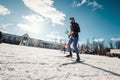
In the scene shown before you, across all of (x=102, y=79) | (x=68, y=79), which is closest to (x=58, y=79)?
(x=68, y=79)

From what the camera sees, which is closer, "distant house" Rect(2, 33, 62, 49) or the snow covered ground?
the snow covered ground

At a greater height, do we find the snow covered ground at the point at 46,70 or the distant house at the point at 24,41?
the distant house at the point at 24,41

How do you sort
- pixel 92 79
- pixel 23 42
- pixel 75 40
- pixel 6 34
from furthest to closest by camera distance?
pixel 6 34
pixel 23 42
pixel 75 40
pixel 92 79

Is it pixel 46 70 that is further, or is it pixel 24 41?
pixel 24 41

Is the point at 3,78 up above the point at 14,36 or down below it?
below

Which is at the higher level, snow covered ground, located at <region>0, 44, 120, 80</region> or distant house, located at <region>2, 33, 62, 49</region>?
distant house, located at <region>2, 33, 62, 49</region>

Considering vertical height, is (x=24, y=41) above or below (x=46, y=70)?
above

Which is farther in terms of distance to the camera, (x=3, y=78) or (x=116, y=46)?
(x=116, y=46)

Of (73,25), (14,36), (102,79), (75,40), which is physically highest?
(14,36)

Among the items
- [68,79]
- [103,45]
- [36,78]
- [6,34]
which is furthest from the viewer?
[103,45]

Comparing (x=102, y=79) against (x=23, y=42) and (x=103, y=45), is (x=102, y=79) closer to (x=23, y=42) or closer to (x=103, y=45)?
(x=23, y=42)

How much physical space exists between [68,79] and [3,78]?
3.68 feet

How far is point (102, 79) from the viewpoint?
2594 mm

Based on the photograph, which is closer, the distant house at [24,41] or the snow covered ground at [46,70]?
the snow covered ground at [46,70]
